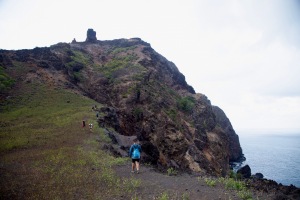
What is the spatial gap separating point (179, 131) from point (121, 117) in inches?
576

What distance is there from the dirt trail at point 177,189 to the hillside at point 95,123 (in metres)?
0.17

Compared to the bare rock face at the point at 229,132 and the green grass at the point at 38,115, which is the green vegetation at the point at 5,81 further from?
the bare rock face at the point at 229,132

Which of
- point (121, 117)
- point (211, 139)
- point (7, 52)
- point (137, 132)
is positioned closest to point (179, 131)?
point (137, 132)

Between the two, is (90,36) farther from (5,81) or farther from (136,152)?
(136,152)

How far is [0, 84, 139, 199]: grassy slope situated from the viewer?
43.5 feet

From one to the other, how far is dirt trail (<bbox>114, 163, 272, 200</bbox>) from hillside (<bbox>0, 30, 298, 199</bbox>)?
0.17 metres

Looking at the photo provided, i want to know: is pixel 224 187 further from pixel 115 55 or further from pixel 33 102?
pixel 115 55

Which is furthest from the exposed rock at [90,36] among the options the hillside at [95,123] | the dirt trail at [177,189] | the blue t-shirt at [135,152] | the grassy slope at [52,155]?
the dirt trail at [177,189]

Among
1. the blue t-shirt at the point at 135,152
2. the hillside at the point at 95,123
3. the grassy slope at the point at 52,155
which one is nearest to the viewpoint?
the grassy slope at the point at 52,155

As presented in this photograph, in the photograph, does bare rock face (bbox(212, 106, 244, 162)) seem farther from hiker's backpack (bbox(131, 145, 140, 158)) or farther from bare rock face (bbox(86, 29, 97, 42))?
hiker's backpack (bbox(131, 145, 140, 158))

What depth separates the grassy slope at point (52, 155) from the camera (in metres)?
13.3

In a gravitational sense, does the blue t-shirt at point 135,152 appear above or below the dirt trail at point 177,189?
above

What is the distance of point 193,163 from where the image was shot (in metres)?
53.8

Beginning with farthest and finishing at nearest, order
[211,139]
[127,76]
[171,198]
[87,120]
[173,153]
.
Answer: [211,139], [127,76], [173,153], [87,120], [171,198]
